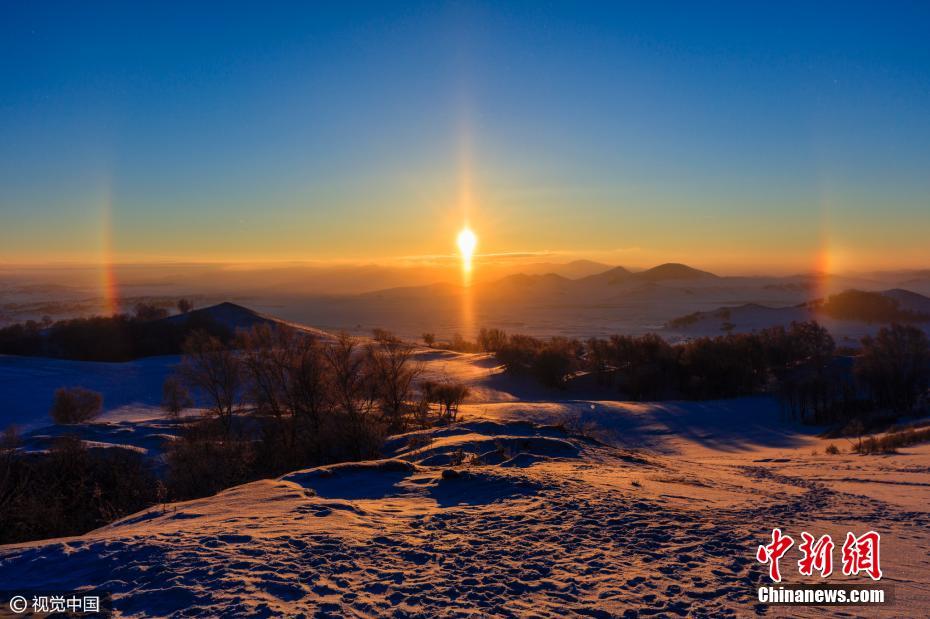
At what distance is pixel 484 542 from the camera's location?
6.48 metres

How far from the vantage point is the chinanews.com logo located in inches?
194

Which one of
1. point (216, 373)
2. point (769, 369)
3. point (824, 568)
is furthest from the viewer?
point (769, 369)

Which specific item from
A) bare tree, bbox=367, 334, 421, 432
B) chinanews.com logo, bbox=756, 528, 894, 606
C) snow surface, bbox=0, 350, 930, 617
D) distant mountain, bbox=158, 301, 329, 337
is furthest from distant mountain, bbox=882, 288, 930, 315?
chinanews.com logo, bbox=756, 528, 894, 606

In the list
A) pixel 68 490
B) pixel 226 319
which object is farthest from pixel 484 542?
pixel 226 319

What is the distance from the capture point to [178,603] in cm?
475

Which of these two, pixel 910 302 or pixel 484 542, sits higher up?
pixel 910 302

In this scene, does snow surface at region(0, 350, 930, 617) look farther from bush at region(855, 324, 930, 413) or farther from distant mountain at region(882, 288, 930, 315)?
distant mountain at region(882, 288, 930, 315)

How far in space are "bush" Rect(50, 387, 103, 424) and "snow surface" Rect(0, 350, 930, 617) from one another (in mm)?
22566

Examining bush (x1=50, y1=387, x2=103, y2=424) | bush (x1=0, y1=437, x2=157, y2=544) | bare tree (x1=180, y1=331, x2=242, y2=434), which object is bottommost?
bush (x1=50, y1=387, x2=103, y2=424)

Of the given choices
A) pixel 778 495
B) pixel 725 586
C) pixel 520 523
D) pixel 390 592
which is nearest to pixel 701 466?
pixel 778 495

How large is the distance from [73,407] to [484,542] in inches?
1091

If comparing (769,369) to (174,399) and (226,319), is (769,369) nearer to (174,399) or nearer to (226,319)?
(174,399)

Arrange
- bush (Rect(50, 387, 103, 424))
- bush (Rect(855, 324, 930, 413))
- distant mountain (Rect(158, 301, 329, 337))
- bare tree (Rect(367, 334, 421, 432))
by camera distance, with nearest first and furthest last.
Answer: bare tree (Rect(367, 334, 421, 432)), bush (Rect(50, 387, 103, 424)), bush (Rect(855, 324, 930, 413)), distant mountain (Rect(158, 301, 329, 337))

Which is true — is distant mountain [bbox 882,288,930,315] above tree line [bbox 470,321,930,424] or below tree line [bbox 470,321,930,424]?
above
